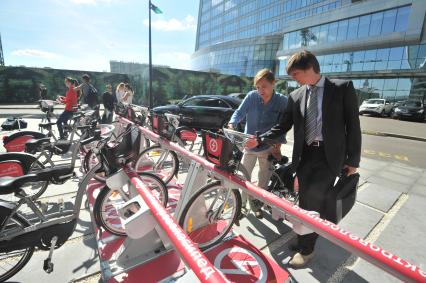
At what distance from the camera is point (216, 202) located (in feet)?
9.11

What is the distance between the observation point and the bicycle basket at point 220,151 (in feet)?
7.34

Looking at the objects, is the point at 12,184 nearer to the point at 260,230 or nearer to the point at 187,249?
the point at 187,249

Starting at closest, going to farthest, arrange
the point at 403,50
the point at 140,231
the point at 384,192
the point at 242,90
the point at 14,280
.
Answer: the point at 140,231 < the point at 14,280 < the point at 384,192 < the point at 242,90 < the point at 403,50

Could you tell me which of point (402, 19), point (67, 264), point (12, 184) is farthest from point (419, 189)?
point (402, 19)

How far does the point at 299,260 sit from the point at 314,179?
858 mm

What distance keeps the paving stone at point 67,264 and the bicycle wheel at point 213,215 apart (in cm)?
99

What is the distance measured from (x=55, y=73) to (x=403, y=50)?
3385 centimetres

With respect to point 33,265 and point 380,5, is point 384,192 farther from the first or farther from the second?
point 380,5

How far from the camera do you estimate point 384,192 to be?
4473 mm

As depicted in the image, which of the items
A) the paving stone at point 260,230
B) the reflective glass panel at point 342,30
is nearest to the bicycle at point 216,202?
the paving stone at point 260,230

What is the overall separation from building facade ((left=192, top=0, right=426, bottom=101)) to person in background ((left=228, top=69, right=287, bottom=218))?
30.7 metres

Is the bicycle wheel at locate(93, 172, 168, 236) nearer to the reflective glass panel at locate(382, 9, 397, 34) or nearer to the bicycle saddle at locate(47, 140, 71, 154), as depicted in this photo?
the bicycle saddle at locate(47, 140, 71, 154)

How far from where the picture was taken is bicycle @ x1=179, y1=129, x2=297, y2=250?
2283 mm

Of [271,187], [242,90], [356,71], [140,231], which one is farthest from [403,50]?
[140,231]
